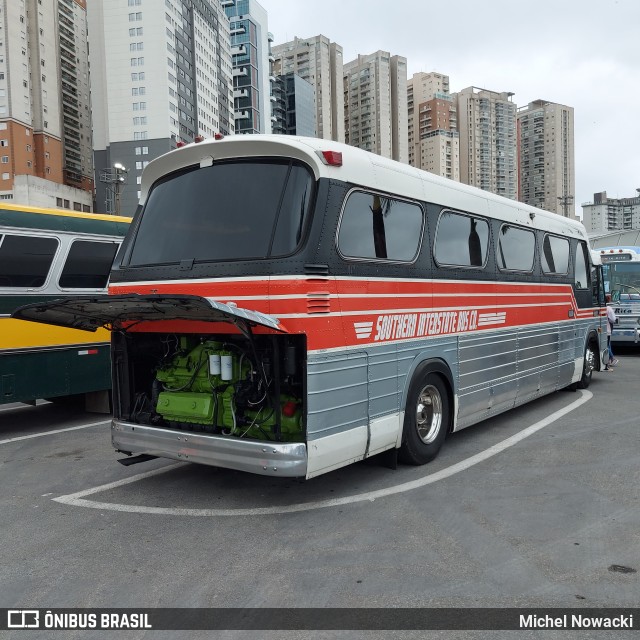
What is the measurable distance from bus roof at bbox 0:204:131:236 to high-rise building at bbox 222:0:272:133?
11793 centimetres

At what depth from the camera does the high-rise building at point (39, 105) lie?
84.2m

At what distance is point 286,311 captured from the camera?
464 cm

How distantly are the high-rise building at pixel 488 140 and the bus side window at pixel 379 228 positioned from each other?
117 m

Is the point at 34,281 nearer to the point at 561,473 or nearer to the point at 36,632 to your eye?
the point at 36,632

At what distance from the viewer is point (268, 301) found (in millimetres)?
4695

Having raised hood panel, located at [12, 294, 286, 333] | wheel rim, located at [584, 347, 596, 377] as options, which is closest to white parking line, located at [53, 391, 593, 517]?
raised hood panel, located at [12, 294, 286, 333]

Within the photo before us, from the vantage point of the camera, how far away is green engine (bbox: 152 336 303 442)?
488 cm

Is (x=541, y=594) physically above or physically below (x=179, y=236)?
below

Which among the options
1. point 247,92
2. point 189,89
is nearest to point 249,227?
point 189,89

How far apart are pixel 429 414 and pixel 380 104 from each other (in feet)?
434

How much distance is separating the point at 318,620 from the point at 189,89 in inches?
4229

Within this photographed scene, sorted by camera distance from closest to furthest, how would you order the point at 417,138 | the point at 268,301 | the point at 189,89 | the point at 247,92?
the point at 268,301 < the point at 189,89 < the point at 247,92 < the point at 417,138

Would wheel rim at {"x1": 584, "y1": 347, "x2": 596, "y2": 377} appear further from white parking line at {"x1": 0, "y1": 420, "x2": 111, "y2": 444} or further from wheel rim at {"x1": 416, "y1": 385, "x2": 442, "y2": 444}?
white parking line at {"x1": 0, "y1": 420, "x2": 111, "y2": 444}

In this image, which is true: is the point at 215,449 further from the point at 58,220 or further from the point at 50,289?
the point at 58,220
